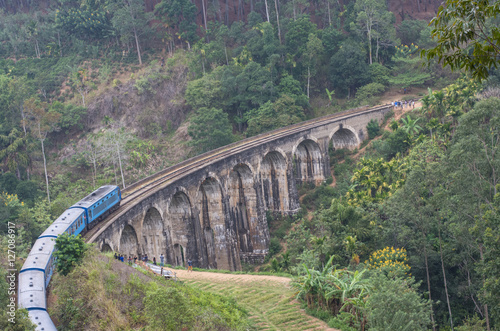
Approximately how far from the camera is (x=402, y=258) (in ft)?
99.3

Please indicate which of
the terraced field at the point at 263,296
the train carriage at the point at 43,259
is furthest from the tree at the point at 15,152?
the train carriage at the point at 43,259

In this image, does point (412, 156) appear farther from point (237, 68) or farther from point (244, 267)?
point (237, 68)

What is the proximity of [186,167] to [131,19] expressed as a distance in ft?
113

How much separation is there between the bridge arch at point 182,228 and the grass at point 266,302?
11241 millimetres

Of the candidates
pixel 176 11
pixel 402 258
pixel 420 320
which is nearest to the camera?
pixel 420 320

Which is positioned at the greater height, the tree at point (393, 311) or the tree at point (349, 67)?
the tree at point (349, 67)

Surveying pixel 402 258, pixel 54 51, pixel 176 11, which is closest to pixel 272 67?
pixel 176 11

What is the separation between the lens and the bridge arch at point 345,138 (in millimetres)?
58666

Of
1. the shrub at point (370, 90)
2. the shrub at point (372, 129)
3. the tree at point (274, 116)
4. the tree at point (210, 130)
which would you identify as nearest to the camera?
the tree at point (210, 130)

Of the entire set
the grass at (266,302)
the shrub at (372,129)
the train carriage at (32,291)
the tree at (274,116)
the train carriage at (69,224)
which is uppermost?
the tree at (274,116)

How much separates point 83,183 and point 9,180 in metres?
7.50

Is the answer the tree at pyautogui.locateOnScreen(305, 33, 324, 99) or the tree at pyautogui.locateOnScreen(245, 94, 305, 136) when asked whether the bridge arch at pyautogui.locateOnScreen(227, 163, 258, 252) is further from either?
the tree at pyautogui.locateOnScreen(305, 33, 324, 99)

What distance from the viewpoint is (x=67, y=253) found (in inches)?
878

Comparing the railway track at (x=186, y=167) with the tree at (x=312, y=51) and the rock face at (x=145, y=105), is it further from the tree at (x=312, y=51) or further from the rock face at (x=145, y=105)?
the rock face at (x=145, y=105)
